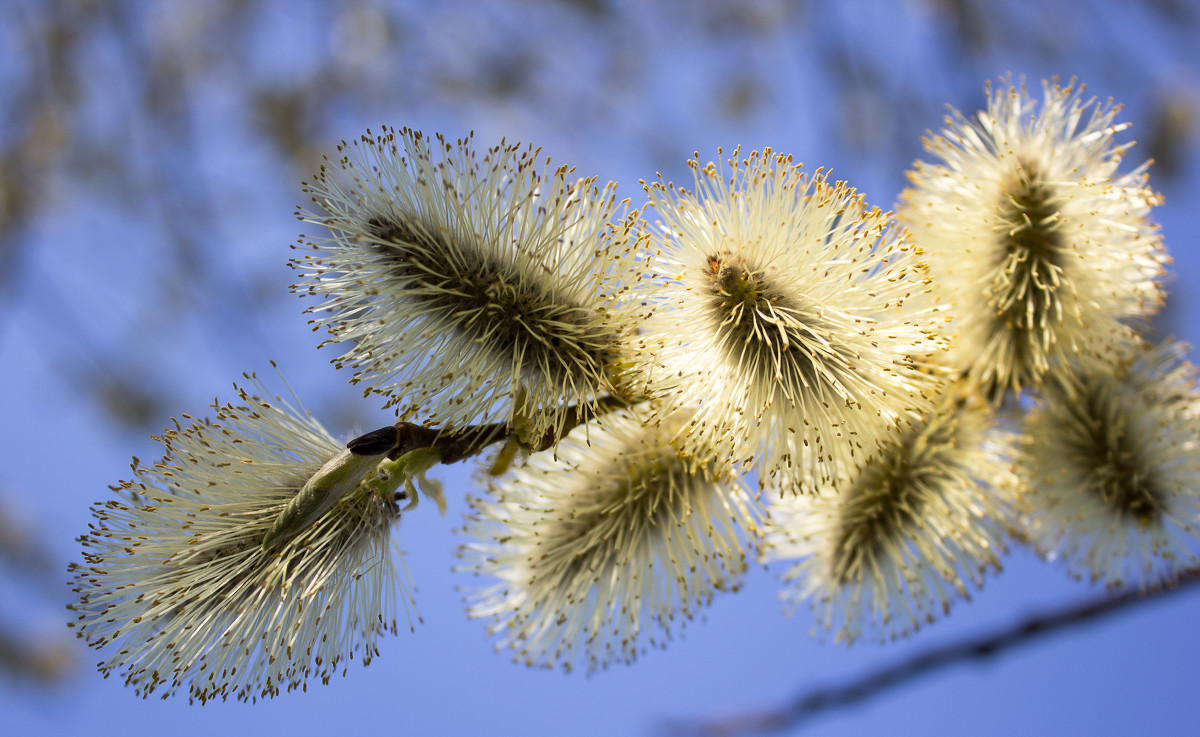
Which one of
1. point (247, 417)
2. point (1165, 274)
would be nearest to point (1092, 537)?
point (1165, 274)

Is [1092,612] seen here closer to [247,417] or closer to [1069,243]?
[1069,243]

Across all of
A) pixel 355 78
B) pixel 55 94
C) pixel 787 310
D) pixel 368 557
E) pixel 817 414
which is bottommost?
pixel 368 557

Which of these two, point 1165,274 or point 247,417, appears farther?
point 1165,274

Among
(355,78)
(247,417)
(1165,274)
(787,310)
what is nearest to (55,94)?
(355,78)

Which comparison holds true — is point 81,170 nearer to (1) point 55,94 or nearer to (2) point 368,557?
(1) point 55,94

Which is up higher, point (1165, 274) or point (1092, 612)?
point (1165, 274)

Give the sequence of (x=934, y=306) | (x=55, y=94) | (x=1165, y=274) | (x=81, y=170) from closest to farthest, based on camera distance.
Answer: (x=934, y=306)
(x=1165, y=274)
(x=55, y=94)
(x=81, y=170)

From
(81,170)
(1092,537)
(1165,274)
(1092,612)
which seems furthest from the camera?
(81,170)

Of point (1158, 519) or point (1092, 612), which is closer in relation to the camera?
point (1158, 519)

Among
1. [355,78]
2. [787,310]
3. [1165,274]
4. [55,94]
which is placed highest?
[355,78]
